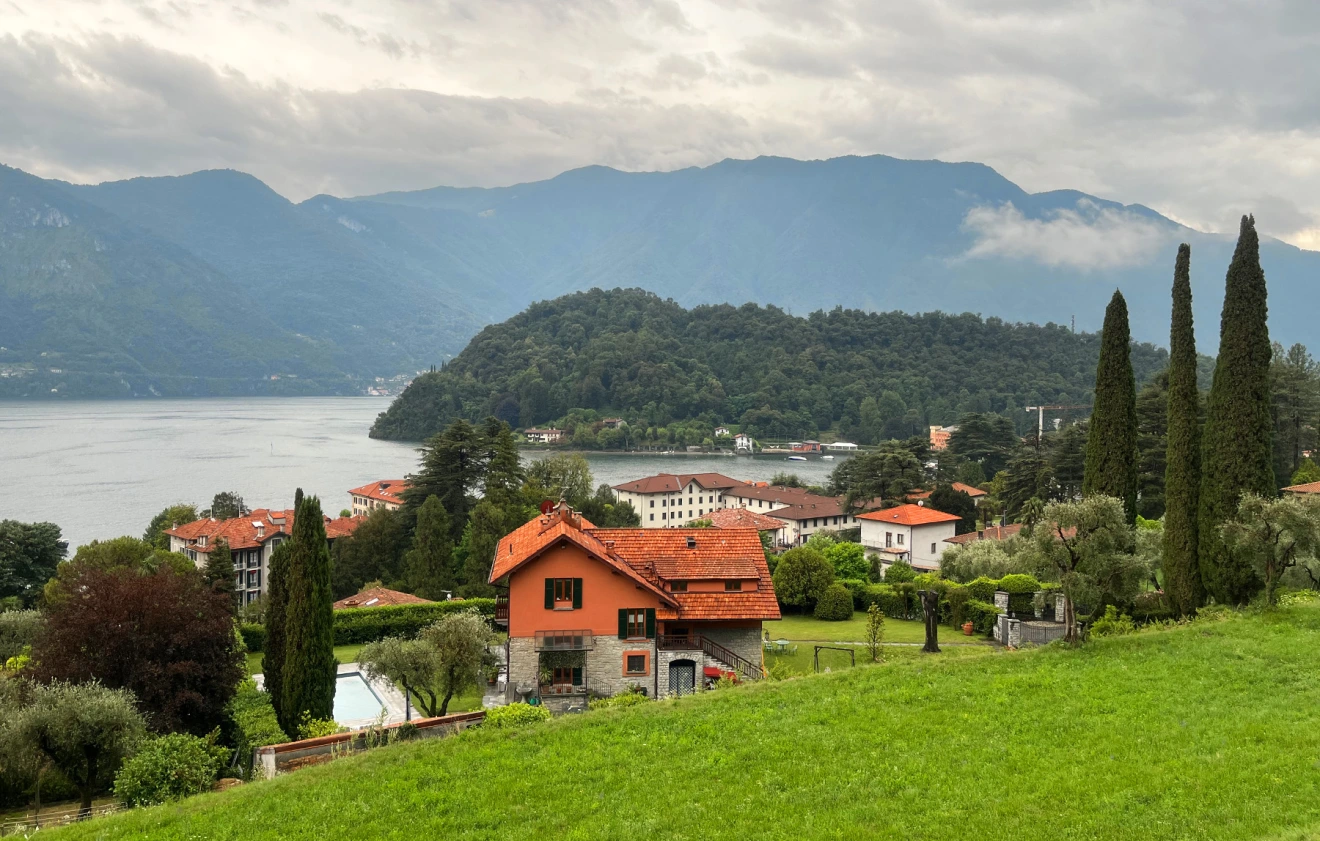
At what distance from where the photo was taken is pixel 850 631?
31.6 m

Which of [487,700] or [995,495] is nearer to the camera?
[487,700]

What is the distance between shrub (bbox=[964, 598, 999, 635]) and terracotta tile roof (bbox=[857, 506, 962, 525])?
23346 mm

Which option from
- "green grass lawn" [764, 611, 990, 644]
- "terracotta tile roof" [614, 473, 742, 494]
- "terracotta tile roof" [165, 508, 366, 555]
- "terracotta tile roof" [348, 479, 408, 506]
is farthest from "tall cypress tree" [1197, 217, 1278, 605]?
"terracotta tile roof" [614, 473, 742, 494]

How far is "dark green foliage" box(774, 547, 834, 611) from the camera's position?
35000 millimetres

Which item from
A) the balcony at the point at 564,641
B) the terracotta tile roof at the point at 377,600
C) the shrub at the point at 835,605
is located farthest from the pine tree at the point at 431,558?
the balcony at the point at 564,641

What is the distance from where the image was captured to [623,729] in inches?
546

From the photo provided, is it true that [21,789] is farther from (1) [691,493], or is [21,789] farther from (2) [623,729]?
(1) [691,493]

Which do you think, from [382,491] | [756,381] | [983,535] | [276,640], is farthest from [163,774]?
[756,381]

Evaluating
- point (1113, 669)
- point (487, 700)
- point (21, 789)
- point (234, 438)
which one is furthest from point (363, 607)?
point (234, 438)

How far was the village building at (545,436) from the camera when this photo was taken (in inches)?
6393

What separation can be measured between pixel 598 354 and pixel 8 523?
141m

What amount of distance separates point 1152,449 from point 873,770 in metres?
43.4

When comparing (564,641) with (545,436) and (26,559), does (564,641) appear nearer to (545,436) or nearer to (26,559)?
(26,559)

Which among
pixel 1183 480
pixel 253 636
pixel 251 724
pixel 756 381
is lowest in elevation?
pixel 253 636
